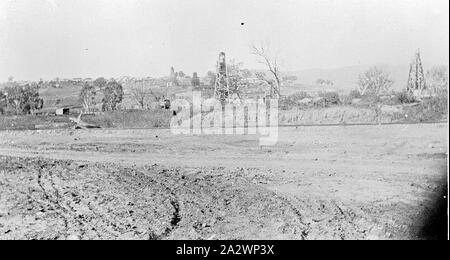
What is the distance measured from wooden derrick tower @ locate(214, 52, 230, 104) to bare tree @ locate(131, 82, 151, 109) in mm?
888

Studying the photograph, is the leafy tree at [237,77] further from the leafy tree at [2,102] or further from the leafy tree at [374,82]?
the leafy tree at [2,102]

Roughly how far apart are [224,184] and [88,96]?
2.01 m

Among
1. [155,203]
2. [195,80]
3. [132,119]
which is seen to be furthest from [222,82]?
[155,203]

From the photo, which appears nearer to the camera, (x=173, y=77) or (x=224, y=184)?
(x=224, y=184)

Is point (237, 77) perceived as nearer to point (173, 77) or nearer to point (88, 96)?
point (173, 77)

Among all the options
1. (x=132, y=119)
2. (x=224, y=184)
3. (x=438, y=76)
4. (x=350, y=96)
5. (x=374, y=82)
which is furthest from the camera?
(x=350, y=96)

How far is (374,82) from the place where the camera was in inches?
222

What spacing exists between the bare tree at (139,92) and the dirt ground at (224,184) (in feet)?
1.39

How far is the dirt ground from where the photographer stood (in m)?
3.47

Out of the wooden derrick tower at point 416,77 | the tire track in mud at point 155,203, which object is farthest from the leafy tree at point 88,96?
the wooden derrick tower at point 416,77

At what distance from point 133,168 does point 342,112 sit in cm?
389

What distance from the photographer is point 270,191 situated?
153 inches

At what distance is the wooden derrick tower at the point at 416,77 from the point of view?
12.7 feet
